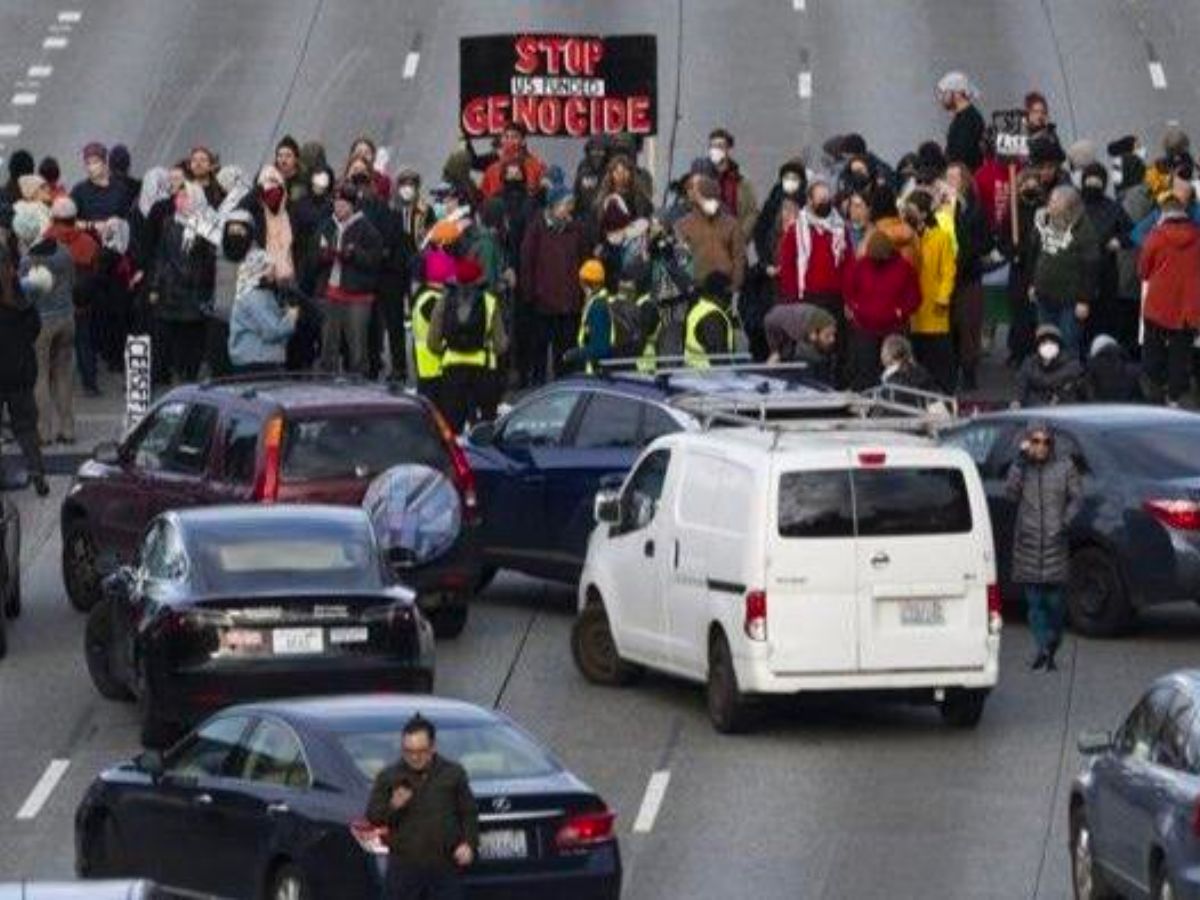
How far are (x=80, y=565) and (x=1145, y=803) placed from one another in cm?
1340

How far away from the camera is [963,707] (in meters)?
30.3

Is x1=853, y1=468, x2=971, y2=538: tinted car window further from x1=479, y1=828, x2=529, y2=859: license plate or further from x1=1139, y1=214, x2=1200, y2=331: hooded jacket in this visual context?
x1=1139, y1=214, x2=1200, y2=331: hooded jacket

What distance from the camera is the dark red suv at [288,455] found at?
32312mm

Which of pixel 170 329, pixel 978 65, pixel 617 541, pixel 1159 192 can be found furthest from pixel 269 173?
pixel 978 65

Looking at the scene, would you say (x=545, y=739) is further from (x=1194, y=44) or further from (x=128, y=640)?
(x=1194, y=44)

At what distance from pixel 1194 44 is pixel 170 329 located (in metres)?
20.0

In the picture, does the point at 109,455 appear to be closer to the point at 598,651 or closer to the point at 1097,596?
the point at 598,651

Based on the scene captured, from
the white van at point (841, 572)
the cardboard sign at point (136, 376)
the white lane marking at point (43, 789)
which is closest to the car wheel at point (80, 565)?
the white lane marking at point (43, 789)

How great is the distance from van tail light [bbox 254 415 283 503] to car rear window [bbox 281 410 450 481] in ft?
0.14

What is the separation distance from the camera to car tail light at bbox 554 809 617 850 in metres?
23.0

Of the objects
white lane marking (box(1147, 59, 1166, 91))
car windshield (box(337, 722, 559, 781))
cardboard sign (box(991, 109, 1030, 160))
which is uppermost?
cardboard sign (box(991, 109, 1030, 160))

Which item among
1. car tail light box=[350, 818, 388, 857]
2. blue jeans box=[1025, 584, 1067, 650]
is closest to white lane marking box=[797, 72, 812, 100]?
blue jeans box=[1025, 584, 1067, 650]

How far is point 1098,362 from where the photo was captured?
37.7 metres

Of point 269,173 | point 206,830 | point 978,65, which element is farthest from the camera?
point 978,65
